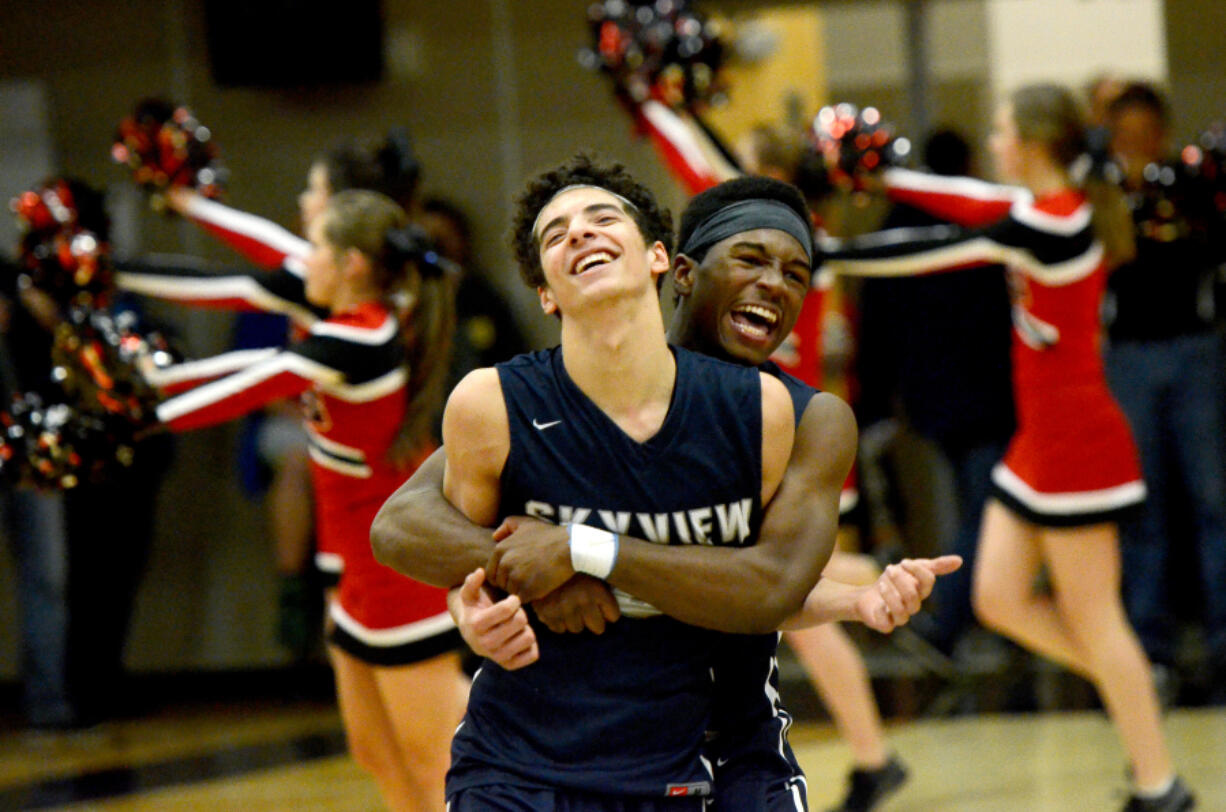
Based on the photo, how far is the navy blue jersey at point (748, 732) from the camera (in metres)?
2.32

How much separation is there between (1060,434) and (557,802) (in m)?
2.65

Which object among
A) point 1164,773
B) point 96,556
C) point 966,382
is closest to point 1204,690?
point 966,382

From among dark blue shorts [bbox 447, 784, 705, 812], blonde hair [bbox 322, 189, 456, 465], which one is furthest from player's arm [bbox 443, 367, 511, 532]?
blonde hair [bbox 322, 189, 456, 465]

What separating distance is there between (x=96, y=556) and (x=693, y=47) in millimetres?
3314

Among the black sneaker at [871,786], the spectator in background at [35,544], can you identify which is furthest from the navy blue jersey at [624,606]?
the spectator in background at [35,544]

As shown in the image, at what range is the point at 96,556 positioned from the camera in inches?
262

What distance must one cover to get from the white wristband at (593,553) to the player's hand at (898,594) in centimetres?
33

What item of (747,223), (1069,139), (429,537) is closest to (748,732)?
(429,537)

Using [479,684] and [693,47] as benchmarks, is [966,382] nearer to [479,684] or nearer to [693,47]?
[693,47]

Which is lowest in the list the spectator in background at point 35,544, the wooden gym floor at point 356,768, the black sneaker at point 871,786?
the wooden gym floor at point 356,768

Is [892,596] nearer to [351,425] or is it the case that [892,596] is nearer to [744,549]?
[744,549]

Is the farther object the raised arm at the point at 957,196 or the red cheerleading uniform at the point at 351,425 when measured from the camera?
the raised arm at the point at 957,196

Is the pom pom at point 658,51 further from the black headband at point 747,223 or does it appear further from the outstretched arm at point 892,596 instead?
the outstretched arm at point 892,596

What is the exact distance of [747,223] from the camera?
8.48ft
